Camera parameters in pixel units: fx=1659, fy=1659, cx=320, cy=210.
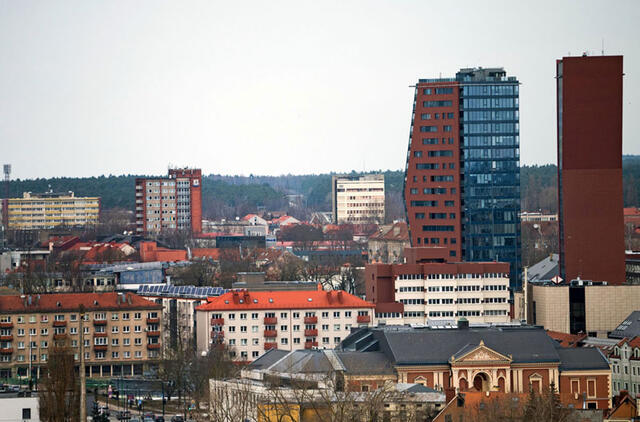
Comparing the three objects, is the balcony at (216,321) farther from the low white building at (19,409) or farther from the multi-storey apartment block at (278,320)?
the low white building at (19,409)

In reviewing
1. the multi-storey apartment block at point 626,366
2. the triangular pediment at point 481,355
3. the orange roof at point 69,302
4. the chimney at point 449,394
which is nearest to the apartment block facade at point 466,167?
the orange roof at point 69,302

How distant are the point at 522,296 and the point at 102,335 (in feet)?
106

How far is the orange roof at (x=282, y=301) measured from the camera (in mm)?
119000

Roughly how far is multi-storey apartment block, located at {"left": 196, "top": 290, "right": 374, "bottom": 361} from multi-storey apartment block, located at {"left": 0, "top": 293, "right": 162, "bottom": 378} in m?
5.09

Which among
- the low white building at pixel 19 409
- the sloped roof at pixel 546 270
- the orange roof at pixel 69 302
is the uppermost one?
the sloped roof at pixel 546 270

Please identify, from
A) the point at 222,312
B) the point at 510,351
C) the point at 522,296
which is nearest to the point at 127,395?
the point at 222,312

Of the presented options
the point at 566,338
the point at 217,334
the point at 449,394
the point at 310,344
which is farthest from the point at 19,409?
the point at 566,338

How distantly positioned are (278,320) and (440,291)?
14208mm

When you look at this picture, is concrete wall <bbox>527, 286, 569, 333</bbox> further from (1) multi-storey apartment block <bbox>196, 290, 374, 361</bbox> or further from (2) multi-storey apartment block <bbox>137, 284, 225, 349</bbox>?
(2) multi-storey apartment block <bbox>137, 284, 225, 349</bbox>

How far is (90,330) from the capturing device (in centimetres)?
12138

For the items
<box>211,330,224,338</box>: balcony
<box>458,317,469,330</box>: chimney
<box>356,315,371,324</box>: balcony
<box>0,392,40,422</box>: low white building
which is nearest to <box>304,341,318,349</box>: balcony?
<box>356,315,371,324</box>: balcony

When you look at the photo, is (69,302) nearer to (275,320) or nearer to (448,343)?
(275,320)

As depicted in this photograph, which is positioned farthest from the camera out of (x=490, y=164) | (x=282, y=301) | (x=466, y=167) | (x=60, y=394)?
(x=490, y=164)

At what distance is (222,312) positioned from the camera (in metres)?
118
